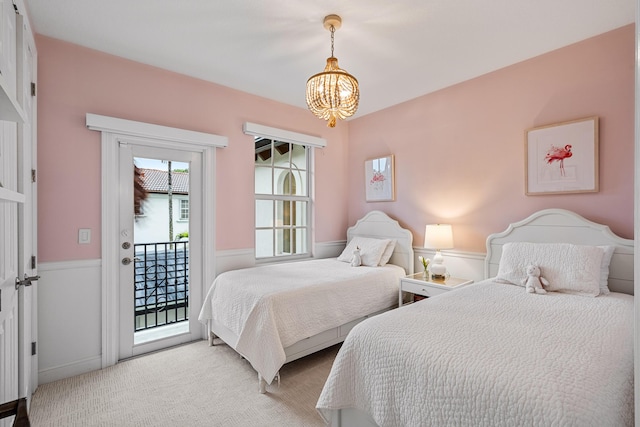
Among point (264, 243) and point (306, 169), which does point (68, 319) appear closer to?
point (264, 243)

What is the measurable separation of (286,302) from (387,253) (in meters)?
1.57

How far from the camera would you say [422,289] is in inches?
113

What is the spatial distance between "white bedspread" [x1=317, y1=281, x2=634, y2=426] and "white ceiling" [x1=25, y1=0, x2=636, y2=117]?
6.23ft

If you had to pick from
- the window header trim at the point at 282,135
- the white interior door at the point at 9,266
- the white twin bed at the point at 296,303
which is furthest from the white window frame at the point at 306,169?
the white interior door at the point at 9,266

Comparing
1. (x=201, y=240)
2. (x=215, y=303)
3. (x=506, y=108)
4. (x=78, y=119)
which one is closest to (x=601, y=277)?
(x=506, y=108)

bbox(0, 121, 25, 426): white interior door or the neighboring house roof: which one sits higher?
the neighboring house roof

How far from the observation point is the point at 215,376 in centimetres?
238

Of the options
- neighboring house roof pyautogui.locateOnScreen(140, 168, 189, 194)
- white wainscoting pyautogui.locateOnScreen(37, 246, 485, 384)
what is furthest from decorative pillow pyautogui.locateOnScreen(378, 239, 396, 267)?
white wainscoting pyautogui.locateOnScreen(37, 246, 485, 384)

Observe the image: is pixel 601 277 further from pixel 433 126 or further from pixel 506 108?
pixel 433 126

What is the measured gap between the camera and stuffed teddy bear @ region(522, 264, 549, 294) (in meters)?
2.07

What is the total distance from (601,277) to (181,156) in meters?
3.53

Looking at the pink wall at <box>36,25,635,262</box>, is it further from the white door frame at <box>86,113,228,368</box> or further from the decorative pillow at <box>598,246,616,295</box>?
the decorative pillow at <box>598,246,616,295</box>

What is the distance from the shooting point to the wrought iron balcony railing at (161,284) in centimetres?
280

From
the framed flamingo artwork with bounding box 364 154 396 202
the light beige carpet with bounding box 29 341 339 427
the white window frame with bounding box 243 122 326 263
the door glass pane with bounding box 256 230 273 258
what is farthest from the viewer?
the framed flamingo artwork with bounding box 364 154 396 202
